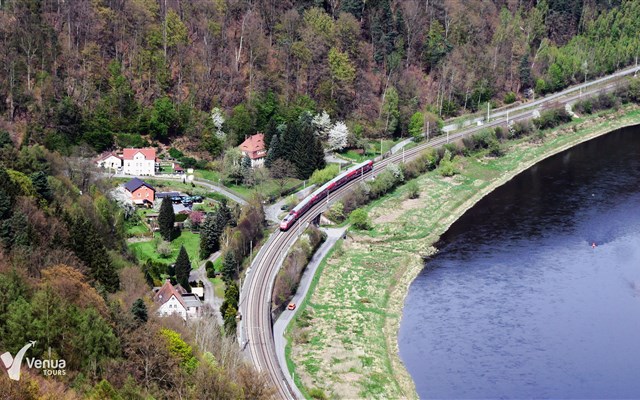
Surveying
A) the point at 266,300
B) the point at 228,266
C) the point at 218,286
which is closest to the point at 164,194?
the point at 228,266

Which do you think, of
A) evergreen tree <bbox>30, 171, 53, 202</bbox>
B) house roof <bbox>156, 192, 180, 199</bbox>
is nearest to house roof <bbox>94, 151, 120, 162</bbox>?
house roof <bbox>156, 192, 180, 199</bbox>

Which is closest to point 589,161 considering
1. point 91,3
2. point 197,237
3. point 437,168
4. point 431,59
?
point 437,168

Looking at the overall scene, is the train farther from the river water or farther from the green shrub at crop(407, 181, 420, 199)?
the river water

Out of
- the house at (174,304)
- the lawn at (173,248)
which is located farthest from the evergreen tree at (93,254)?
the lawn at (173,248)

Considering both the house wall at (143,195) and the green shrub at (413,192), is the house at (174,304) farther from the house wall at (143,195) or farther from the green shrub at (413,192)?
Result: the green shrub at (413,192)

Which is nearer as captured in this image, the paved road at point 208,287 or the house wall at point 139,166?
the paved road at point 208,287
